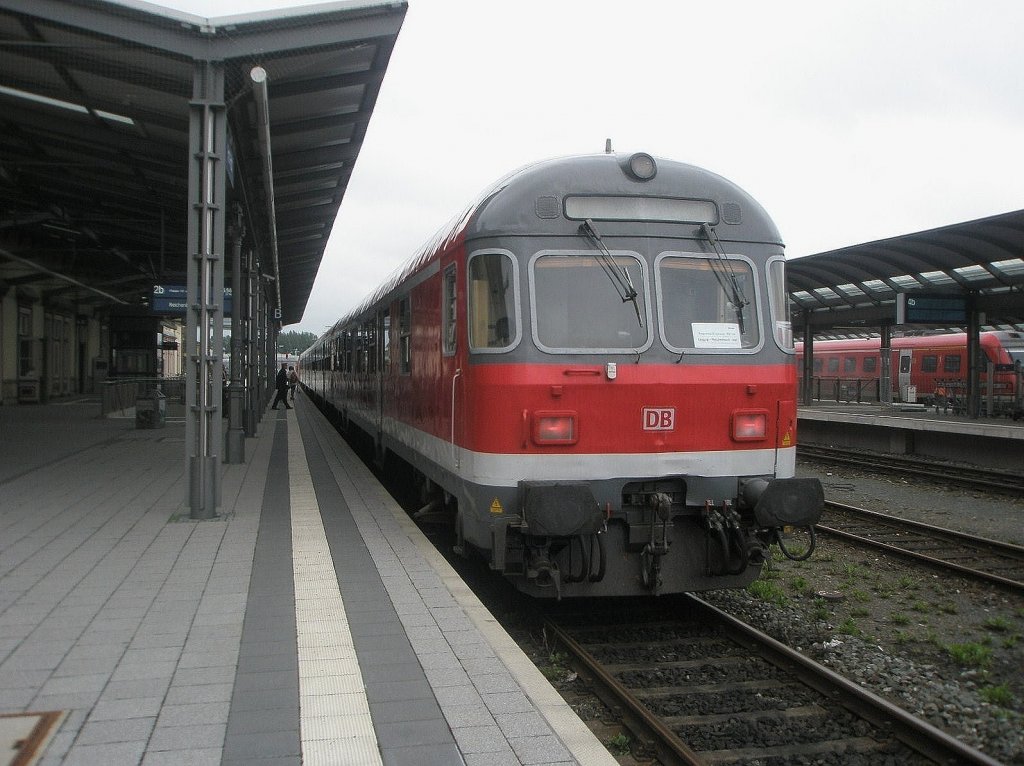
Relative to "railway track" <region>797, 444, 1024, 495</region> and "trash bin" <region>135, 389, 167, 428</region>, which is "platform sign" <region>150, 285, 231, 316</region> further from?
"railway track" <region>797, 444, 1024, 495</region>

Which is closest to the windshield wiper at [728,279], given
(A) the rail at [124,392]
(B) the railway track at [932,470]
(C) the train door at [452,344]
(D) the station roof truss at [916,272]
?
(C) the train door at [452,344]

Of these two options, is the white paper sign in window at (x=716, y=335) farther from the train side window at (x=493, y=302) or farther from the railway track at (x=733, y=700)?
the railway track at (x=733, y=700)

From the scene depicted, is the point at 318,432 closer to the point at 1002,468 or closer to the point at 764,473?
the point at 1002,468

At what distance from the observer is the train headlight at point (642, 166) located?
6.30m

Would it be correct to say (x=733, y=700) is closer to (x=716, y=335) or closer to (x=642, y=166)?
(x=716, y=335)

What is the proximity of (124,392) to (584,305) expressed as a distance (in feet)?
70.7

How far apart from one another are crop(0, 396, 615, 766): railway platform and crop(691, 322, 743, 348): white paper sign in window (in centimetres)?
235

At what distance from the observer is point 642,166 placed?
6.33 metres

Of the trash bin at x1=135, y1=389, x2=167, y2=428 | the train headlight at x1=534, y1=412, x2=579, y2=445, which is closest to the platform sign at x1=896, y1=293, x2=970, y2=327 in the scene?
the trash bin at x1=135, y1=389, x2=167, y2=428

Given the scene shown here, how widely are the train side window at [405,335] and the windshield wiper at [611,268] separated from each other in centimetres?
291

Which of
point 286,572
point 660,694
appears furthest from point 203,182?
point 660,694

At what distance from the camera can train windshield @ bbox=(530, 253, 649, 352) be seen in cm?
604

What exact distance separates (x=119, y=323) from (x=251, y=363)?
1730 cm

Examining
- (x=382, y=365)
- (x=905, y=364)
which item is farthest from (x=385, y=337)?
(x=905, y=364)
